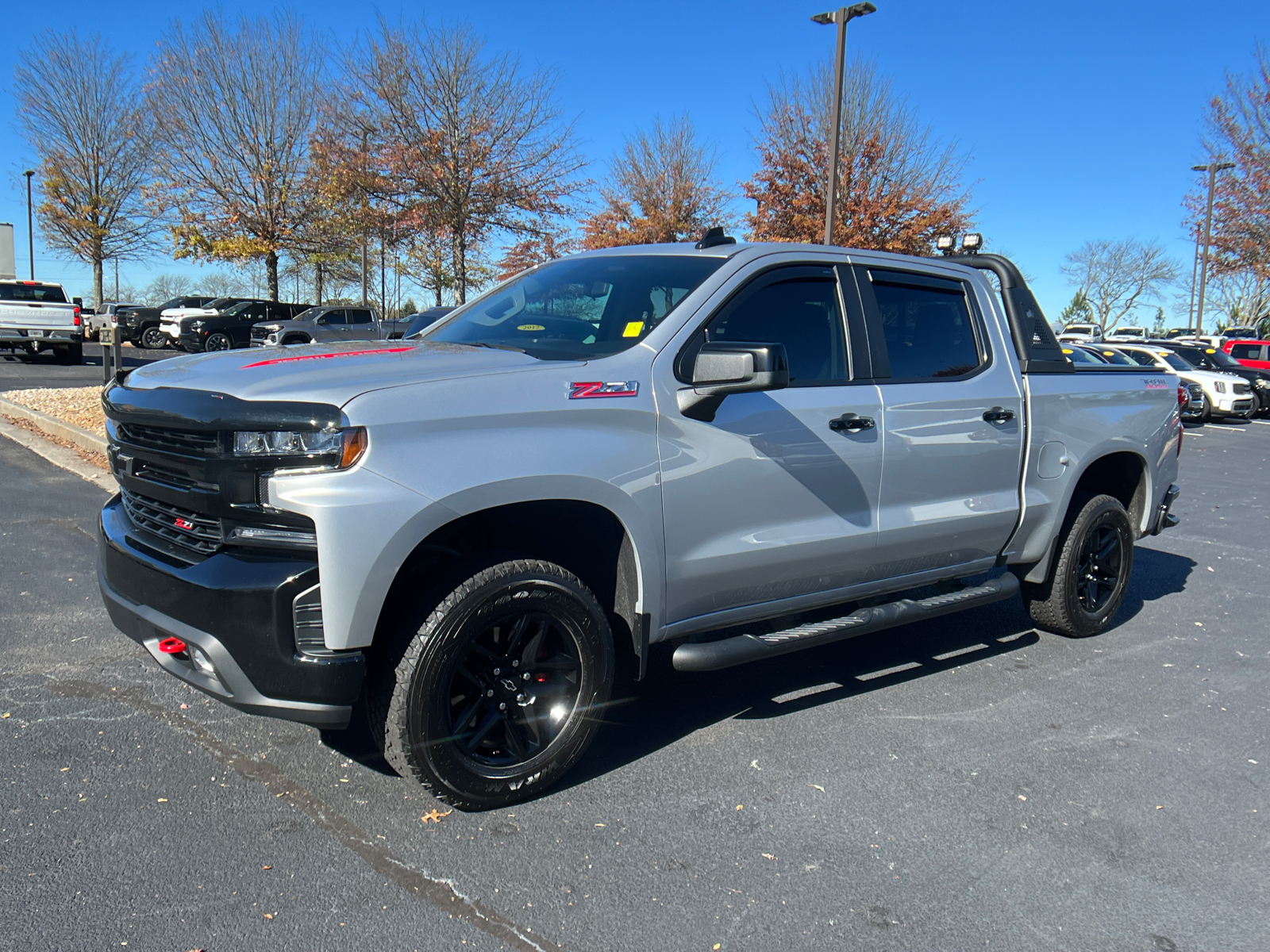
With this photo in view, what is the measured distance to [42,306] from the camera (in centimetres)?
2194

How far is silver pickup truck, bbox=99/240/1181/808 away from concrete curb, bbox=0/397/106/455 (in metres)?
6.67

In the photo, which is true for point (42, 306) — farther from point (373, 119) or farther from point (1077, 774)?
point (1077, 774)

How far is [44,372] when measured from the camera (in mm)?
19984

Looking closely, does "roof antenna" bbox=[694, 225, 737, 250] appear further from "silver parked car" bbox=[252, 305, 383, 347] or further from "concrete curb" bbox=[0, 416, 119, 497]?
"silver parked car" bbox=[252, 305, 383, 347]

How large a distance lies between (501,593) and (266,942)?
3.64 feet

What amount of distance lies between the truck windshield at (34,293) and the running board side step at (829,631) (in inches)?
925

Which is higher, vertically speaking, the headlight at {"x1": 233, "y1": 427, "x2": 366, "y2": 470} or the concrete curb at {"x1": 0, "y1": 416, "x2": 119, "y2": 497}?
the headlight at {"x1": 233, "y1": 427, "x2": 366, "y2": 470}

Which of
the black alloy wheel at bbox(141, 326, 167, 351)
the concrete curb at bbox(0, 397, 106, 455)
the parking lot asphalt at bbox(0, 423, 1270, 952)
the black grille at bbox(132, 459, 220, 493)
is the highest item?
the black alloy wheel at bbox(141, 326, 167, 351)

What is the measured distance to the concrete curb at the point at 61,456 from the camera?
8.17 metres

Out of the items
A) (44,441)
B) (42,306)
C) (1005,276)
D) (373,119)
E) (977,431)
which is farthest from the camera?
(373,119)

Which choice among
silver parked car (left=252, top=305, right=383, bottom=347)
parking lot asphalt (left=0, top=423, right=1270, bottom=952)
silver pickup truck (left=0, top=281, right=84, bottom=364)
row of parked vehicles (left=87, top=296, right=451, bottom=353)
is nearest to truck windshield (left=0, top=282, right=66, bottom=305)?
silver pickup truck (left=0, top=281, right=84, bottom=364)

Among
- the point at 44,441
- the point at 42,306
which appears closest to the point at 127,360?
the point at 42,306

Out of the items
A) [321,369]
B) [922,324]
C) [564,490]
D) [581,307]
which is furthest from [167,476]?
[922,324]

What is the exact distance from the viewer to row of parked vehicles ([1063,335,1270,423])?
71.7 feet
